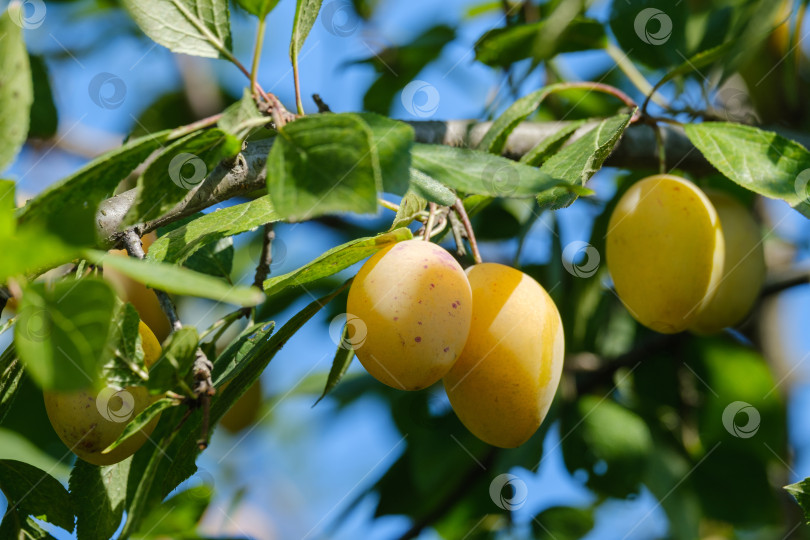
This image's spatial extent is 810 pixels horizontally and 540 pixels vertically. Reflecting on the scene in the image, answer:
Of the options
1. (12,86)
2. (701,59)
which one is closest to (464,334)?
(12,86)

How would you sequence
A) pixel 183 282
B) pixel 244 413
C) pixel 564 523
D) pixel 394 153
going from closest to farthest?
pixel 183 282, pixel 394 153, pixel 564 523, pixel 244 413

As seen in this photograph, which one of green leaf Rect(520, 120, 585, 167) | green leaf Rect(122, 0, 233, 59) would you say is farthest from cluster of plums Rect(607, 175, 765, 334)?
green leaf Rect(122, 0, 233, 59)

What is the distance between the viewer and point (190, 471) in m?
0.64

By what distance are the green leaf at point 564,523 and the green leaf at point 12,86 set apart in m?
0.97

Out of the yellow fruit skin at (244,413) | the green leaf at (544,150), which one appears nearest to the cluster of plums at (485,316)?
the green leaf at (544,150)

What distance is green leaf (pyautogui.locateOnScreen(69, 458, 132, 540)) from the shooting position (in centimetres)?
70

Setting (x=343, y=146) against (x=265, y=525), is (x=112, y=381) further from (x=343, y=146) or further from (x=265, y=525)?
(x=265, y=525)

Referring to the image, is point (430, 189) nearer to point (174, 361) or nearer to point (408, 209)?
point (408, 209)

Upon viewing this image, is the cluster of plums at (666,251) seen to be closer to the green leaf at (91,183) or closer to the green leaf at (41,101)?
the green leaf at (91,183)

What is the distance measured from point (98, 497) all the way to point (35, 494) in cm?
6

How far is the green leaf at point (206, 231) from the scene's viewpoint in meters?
0.62

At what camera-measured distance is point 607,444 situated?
116 centimetres

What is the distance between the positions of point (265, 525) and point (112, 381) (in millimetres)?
2318

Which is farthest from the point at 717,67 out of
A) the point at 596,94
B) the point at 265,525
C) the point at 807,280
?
the point at 265,525
